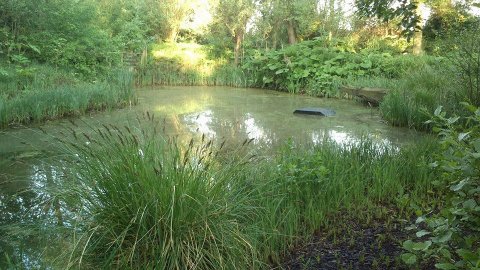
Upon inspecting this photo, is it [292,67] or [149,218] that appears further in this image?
[292,67]

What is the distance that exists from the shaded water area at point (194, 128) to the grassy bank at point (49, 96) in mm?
264

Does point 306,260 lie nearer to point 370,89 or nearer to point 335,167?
point 335,167

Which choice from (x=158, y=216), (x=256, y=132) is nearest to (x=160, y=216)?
(x=158, y=216)

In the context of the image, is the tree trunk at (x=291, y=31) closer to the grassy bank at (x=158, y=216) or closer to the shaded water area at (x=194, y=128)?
the shaded water area at (x=194, y=128)

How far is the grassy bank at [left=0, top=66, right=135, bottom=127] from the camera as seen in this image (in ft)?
22.9

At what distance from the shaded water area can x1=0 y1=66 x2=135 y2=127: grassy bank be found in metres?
0.26

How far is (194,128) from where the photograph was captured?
7.37 meters

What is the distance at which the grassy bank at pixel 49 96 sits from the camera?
697 cm

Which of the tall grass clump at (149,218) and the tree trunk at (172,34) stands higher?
the tree trunk at (172,34)

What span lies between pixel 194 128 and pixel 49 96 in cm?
252

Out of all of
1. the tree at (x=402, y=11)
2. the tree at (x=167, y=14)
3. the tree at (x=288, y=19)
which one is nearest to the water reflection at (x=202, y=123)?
the tree at (x=402, y=11)

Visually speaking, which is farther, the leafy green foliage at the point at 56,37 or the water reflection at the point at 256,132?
the leafy green foliage at the point at 56,37

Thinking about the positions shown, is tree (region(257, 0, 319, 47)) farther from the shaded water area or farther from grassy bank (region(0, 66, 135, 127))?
grassy bank (region(0, 66, 135, 127))

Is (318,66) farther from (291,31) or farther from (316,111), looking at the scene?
(316,111)
